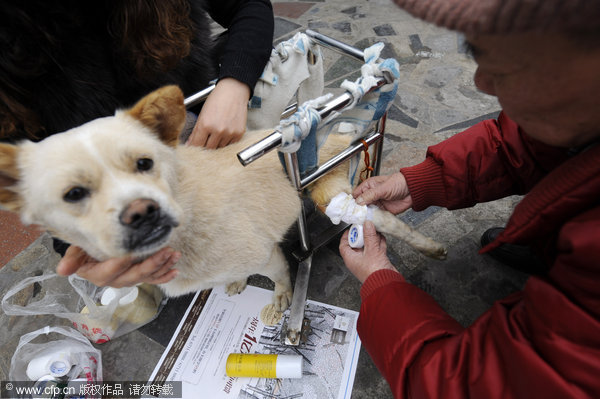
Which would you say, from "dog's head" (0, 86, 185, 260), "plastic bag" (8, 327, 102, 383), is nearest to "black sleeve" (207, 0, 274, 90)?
"dog's head" (0, 86, 185, 260)

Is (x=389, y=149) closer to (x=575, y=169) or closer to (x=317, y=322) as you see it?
(x=317, y=322)

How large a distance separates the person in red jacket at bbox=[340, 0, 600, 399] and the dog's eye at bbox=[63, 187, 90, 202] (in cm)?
84

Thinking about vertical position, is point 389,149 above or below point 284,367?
above

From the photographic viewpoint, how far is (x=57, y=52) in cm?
93

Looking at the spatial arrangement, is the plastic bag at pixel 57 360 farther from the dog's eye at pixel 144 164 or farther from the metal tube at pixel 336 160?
the metal tube at pixel 336 160

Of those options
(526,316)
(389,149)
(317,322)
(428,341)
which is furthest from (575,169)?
(389,149)

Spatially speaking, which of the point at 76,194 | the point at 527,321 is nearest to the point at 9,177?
the point at 76,194

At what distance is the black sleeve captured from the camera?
119cm

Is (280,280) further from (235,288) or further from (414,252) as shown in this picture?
(414,252)

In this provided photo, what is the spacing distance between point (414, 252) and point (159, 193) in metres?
1.20

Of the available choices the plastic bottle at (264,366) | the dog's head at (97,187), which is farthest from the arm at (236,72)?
the plastic bottle at (264,366)

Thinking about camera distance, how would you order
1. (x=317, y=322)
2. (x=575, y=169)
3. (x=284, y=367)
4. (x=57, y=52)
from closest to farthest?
(x=575, y=169)
(x=57, y=52)
(x=284, y=367)
(x=317, y=322)

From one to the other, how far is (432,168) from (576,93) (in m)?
0.72

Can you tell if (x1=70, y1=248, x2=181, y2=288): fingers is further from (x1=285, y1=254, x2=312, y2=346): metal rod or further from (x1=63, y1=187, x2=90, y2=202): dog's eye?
(x1=285, y1=254, x2=312, y2=346): metal rod
